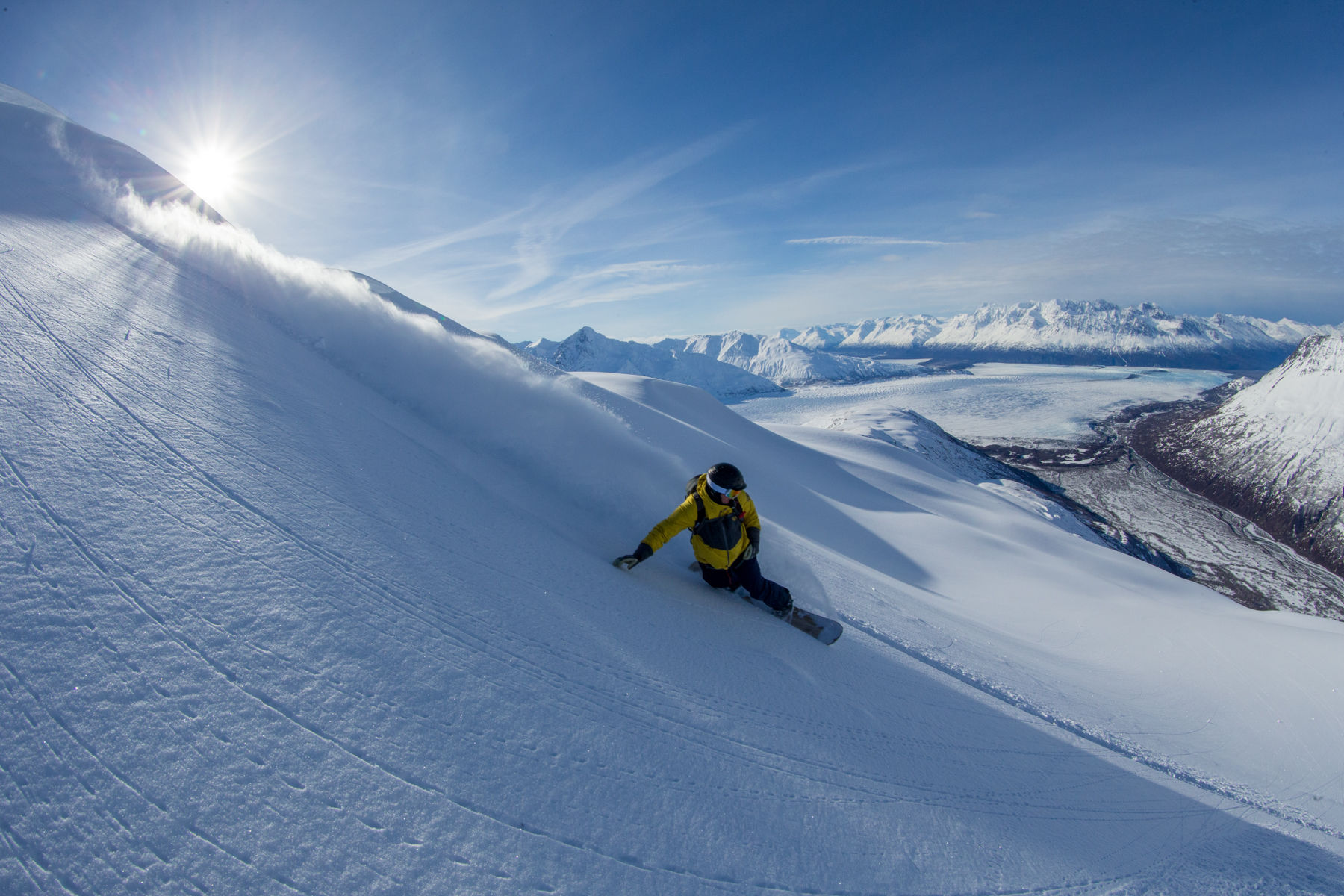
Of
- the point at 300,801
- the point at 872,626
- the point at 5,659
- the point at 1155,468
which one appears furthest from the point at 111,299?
the point at 1155,468

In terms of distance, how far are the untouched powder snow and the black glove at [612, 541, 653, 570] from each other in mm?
206

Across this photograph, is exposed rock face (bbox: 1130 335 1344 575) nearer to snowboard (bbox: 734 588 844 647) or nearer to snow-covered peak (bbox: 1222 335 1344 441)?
snow-covered peak (bbox: 1222 335 1344 441)

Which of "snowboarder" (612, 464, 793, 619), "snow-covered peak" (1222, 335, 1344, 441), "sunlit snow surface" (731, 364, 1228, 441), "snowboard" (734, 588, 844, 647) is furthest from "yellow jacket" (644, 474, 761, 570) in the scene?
"snow-covered peak" (1222, 335, 1344, 441)

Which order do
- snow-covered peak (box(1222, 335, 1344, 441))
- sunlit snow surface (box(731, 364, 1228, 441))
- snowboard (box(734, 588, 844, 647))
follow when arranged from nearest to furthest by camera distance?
snowboard (box(734, 588, 844, 647)) < snow-covered peak (box(1222, 335, 1344, 441)) < sunlit snow surface (box(731, 364, 1228, 441))

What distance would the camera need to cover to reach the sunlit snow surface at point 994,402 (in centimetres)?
9969

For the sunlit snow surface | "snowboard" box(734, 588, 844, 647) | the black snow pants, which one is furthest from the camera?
the sunlit snow surface

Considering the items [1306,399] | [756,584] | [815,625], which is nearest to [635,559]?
[756,584]

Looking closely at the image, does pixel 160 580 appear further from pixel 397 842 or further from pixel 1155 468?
pixel 1155 468

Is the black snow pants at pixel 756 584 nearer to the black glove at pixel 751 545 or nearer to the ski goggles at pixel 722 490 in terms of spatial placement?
the black glove at pixel 751 545

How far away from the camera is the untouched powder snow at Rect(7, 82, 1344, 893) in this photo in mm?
1756

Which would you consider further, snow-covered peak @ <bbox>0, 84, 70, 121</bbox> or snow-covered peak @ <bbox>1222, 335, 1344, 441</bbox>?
snow-covered peak @ <bbox>1222, 335, 1344, 441</bbox>

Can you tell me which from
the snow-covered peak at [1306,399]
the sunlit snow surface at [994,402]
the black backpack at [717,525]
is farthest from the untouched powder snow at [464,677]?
the snow-covered peak at [1306,399]

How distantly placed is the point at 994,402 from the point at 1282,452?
50.0m

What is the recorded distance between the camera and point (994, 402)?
122312mm
